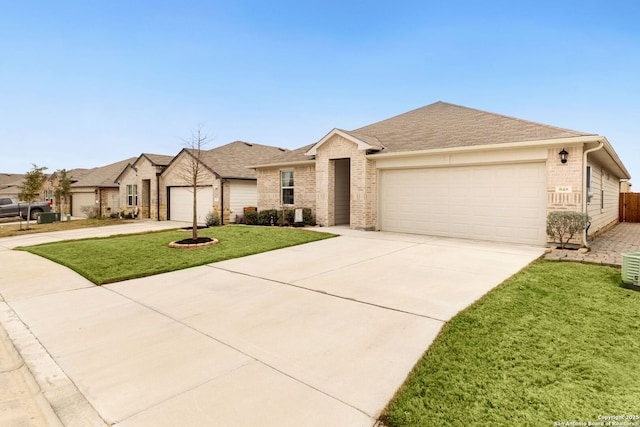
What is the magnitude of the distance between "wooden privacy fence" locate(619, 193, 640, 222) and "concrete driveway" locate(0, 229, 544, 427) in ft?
68.9

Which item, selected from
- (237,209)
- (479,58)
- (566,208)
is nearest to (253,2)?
(237,209)

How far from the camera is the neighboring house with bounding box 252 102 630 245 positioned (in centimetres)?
949

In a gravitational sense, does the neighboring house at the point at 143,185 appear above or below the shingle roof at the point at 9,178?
below

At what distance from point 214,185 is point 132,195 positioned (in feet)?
33.0

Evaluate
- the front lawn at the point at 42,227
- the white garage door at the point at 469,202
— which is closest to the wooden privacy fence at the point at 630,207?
the white garage door at the point at 469,202

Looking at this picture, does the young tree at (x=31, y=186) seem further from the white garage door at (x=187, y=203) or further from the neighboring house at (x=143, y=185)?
the white garage door at (x=187, y=203)

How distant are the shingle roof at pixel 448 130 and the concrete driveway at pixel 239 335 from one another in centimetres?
487

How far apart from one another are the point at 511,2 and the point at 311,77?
43.1 feet

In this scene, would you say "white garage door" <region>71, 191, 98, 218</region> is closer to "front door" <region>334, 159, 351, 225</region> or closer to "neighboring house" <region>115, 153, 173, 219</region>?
"neighboring house" <region>115, 153, 173, 219</region>

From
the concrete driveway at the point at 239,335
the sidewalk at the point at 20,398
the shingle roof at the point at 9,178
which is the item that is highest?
the shingle roof at the point at 9,178

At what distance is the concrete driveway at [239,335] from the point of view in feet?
8.74

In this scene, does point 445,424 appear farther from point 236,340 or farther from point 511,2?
point 511,2

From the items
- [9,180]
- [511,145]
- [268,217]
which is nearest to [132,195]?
[268,217]

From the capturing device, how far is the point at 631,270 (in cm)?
538
